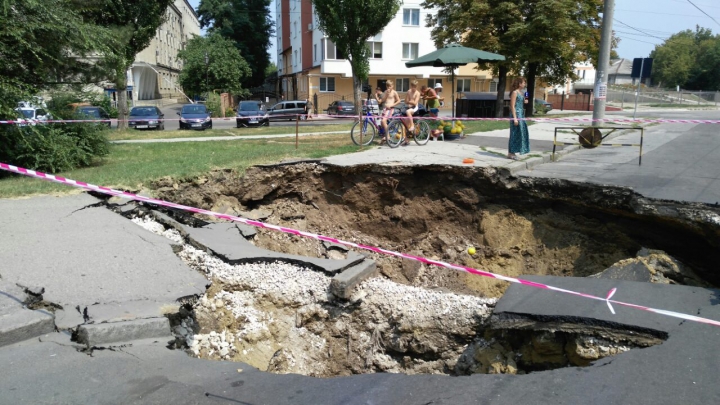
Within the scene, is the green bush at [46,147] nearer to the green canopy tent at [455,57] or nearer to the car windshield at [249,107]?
the green canopy tent at [455,57]

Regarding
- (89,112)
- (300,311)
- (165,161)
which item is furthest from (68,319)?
(89,112)

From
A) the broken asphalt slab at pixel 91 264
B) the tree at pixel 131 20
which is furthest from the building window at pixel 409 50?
the broken asphalt slab at pixel 91 264

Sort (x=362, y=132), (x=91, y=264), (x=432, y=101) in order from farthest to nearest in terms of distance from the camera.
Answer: (x=432, y=101) → (x=362, y=132) → (x=91, y=264)

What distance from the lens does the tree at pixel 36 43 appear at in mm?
8766

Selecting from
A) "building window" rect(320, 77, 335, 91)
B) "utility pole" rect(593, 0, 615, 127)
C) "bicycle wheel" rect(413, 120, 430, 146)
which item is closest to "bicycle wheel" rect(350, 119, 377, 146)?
"bicycle wheel" rect(413, 120, 430, 146)

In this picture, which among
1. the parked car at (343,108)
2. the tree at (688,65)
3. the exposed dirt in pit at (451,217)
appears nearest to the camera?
the exposed dirt in pit at (451,217)

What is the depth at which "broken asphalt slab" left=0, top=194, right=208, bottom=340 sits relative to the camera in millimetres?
4703

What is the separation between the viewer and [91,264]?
217 inches

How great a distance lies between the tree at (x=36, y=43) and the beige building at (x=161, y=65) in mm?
31782

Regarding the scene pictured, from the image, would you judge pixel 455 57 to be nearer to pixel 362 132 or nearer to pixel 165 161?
pixel 362 132

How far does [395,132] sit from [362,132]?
2.77ft

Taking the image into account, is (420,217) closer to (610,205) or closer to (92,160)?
(610,205)

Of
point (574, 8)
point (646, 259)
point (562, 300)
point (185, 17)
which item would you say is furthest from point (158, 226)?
point (185, 17)

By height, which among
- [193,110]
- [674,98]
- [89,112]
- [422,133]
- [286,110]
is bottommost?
[422,133]
